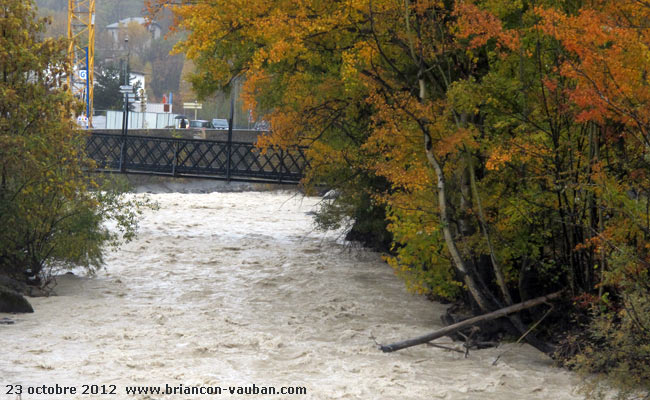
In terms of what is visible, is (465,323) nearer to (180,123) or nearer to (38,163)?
(38,163)

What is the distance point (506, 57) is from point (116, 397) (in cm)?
829

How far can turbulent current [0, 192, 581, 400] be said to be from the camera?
12398 millimetres

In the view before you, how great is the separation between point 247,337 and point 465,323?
3.87 m

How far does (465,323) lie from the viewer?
48.2 ft

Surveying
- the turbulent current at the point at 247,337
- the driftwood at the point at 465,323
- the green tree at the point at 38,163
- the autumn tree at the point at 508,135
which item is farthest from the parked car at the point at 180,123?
the driftwood at the point at 465,323

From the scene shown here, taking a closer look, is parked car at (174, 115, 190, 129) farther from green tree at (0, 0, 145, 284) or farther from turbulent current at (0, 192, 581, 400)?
green tree at (0, 0, 145, 284)

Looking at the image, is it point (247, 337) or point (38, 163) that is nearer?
point (247, 337)

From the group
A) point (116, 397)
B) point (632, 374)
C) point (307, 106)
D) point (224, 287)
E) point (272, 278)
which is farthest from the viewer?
point (272, 278)

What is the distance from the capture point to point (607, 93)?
1214 cm

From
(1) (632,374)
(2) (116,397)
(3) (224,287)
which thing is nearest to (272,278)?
Result: (3) (224,287)

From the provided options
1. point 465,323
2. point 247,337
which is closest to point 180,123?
point 247,337

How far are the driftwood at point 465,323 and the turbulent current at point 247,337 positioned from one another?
0.67 ft

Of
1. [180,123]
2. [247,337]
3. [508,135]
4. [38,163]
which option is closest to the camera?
[508,135]

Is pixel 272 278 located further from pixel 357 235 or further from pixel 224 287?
pixel 357 235
